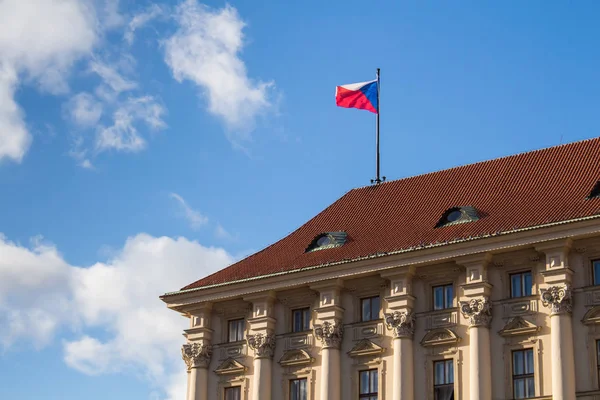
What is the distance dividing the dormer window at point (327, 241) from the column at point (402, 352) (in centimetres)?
559

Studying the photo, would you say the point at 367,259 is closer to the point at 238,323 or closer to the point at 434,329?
the point at 434,329

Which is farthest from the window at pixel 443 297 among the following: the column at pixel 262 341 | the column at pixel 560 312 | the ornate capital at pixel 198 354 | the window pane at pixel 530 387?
the ornate capital at pixel 198 354

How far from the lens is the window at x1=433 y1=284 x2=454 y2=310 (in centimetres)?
4903

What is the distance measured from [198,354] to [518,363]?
49.8 ft

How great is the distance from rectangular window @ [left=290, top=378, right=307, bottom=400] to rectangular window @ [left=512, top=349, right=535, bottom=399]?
9613 mm

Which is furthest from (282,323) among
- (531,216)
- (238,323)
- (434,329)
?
(531,216)

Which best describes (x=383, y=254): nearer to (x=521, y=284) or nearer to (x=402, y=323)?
(x=402, y=323)

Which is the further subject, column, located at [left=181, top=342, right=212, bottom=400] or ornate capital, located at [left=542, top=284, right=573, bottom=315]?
A: column, located at [left=181, top=342, right=212, bottom=400]

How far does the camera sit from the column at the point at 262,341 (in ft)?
172

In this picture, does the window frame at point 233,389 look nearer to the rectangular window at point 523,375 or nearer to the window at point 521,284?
the rectangular window at point 523,375

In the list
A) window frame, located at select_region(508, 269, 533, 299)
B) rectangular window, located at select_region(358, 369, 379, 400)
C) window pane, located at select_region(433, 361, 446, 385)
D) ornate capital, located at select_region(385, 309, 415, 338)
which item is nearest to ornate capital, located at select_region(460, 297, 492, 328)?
window frame, located at select_region(508, 269, 533, 299)

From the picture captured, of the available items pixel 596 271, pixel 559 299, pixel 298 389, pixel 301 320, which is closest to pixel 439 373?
pixel 559 299

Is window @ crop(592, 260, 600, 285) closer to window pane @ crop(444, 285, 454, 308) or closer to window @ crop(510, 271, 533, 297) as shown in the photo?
window @ crop(510, 271, 533, 297)

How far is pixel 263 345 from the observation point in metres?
52.6
